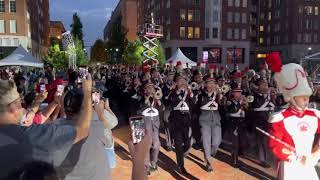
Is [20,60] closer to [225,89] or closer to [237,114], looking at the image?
[225,89]

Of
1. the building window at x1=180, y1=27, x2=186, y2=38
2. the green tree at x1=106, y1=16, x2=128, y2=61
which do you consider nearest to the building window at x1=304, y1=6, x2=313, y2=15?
the building window at x1=180, y1=27, x2=186, y2=38

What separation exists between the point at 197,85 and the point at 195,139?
4.95 ft

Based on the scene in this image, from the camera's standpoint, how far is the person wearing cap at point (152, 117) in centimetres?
923

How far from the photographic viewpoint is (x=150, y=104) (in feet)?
31.5

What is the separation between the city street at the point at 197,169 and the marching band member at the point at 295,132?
12.6ft

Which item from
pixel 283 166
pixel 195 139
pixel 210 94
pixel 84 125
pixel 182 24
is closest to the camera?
pixel 84 125

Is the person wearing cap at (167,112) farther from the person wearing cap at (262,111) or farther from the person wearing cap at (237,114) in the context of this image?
the person wearing cap at (262,111)

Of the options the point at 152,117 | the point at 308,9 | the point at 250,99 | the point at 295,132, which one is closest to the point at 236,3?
the point at 308,9

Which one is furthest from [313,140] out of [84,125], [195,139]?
[195,139]

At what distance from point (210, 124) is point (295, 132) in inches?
175

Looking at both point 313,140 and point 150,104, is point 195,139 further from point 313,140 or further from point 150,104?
point 313,140

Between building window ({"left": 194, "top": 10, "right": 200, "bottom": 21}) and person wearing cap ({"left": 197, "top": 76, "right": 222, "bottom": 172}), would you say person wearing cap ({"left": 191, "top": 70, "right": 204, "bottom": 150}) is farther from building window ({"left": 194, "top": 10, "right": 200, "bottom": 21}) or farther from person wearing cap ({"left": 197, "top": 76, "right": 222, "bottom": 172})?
building window ({"left": 194, "top": 10, "right": 200, "bottom": 21})

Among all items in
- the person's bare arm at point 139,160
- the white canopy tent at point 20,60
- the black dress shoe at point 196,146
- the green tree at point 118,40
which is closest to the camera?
the person's bare arm at point 139,160

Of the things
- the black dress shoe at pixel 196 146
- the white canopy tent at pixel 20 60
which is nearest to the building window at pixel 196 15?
the white canopy tent at pixel 20 60
